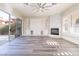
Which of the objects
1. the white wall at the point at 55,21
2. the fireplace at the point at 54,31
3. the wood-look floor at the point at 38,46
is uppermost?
the white wall at the point at 55,21

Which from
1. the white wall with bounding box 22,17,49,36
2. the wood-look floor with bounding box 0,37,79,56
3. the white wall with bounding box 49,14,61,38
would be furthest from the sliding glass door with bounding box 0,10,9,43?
the white wall with bounding box 49,14,61,38

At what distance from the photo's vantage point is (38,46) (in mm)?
2822

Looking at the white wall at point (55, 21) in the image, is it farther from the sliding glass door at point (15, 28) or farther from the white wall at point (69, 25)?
the sliding glass door at point (15, 28)

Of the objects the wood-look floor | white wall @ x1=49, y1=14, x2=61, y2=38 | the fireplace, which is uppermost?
white wall @ x1=49, y1=14, x2=61, y2=38

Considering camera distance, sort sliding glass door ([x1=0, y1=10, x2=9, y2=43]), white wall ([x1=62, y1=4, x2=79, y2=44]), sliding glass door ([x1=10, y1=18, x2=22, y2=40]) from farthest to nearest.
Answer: sliding glass door ([x1=10, y1=18, x2=22, y2=40])
white wall ([x1=62, y1=4, x2=79, y2=44])
sliding glass door ([x1=0, y1=10, x2=9, y2=43])

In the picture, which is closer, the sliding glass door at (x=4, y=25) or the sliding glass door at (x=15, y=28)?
the sliding glass door at (x=4, y=25)

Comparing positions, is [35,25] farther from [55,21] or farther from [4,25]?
[4,25]

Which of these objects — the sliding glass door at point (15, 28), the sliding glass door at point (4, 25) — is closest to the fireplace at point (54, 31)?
the sliding glass door at point (15, 28)

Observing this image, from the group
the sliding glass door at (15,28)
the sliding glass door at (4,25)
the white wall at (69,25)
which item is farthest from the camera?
the sliding glass door at (15,28)

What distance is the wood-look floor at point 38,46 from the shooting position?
7.68 feet

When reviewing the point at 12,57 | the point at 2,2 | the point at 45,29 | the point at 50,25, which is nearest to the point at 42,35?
the point at 45,29

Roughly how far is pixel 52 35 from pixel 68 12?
2.30ft

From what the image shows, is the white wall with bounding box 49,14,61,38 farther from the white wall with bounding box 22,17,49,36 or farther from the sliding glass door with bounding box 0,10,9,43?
the sliding glass door with bounding box 0,10,9,43

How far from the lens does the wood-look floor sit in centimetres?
234
